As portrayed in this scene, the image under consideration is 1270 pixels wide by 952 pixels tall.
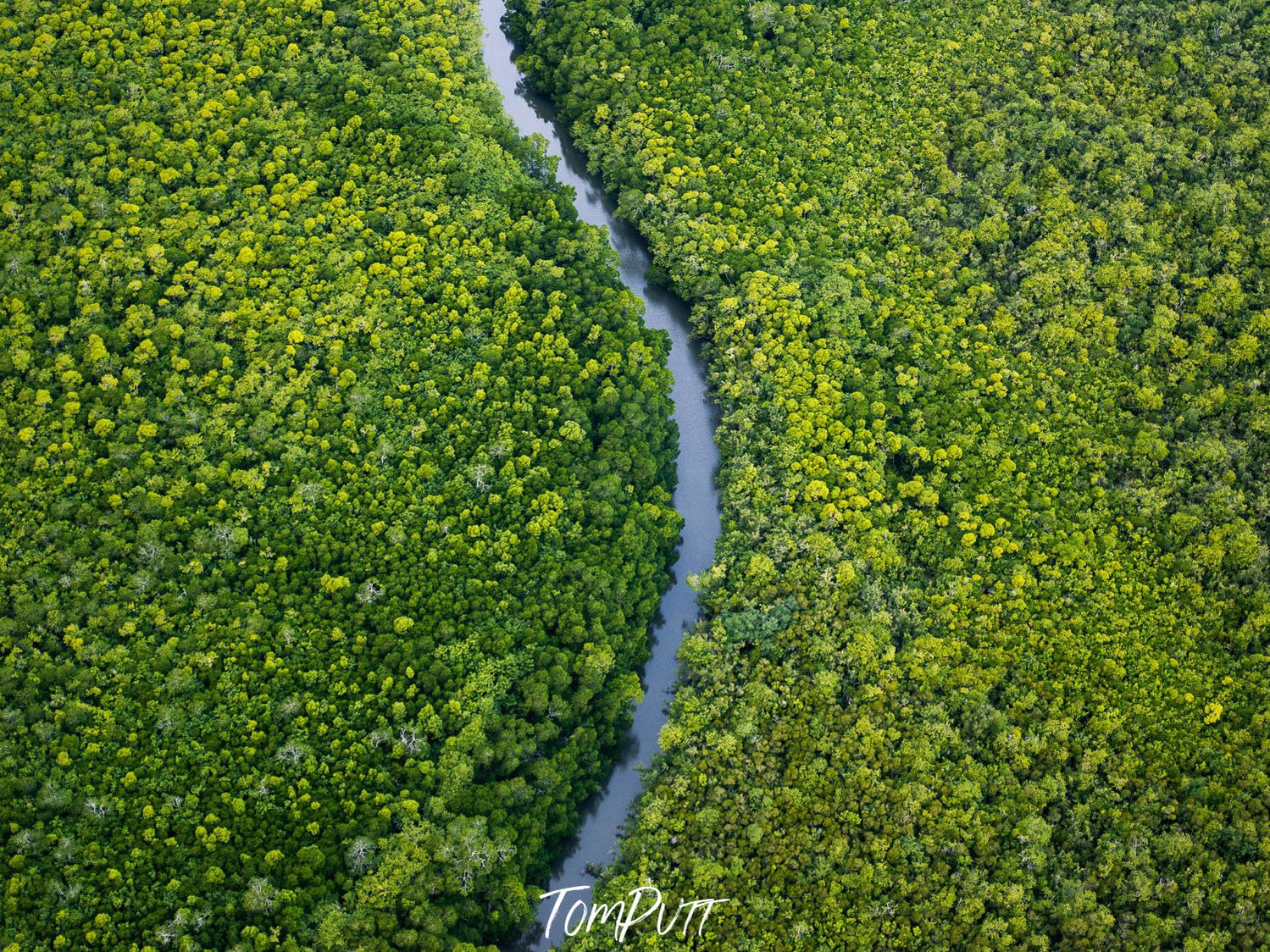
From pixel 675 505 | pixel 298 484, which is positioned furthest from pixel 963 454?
pixel 298 484

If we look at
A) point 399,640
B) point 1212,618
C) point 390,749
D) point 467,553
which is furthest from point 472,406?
point 1212,618

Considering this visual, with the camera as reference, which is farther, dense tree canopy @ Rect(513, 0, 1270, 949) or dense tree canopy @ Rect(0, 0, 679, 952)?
dense tree canopy @ Rect(513, 0, 1270, 949)

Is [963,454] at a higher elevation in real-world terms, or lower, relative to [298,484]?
lower

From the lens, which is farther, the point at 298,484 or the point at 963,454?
the point at 963,454

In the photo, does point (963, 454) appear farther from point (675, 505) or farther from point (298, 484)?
point (298, 484)
